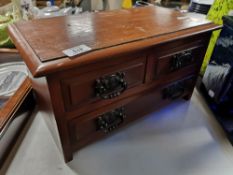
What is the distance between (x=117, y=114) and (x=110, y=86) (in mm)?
209

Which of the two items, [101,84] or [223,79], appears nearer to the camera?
[101,84]

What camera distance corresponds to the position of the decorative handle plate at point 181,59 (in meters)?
0.93

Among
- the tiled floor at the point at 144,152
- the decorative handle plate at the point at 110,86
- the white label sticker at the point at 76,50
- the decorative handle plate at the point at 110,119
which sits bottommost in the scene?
the tiled floor at the point at 144,152

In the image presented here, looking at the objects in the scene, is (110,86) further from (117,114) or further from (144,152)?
(144,152)

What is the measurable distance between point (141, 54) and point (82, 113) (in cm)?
37

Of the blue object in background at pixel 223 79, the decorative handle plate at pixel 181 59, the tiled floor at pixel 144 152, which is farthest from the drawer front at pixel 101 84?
the blue object in background at pixel 223 79

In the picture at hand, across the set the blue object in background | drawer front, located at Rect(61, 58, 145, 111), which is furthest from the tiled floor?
drawer front, located at Rect(61, 58, 145, 111)

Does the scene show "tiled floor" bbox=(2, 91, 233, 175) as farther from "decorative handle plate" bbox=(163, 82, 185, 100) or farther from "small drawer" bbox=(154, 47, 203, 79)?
"small drawer" bbox=(154, 47, 203, 79)

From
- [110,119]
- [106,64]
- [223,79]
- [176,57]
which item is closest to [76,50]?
[106,64]

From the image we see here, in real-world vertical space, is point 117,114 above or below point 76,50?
→ below

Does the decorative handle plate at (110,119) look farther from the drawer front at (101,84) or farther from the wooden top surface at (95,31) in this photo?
the wooden top surface at (95,31)

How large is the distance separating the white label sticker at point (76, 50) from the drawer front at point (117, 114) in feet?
1.01

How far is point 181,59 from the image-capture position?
96 cm

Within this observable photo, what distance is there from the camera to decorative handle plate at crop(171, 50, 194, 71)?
933mm
